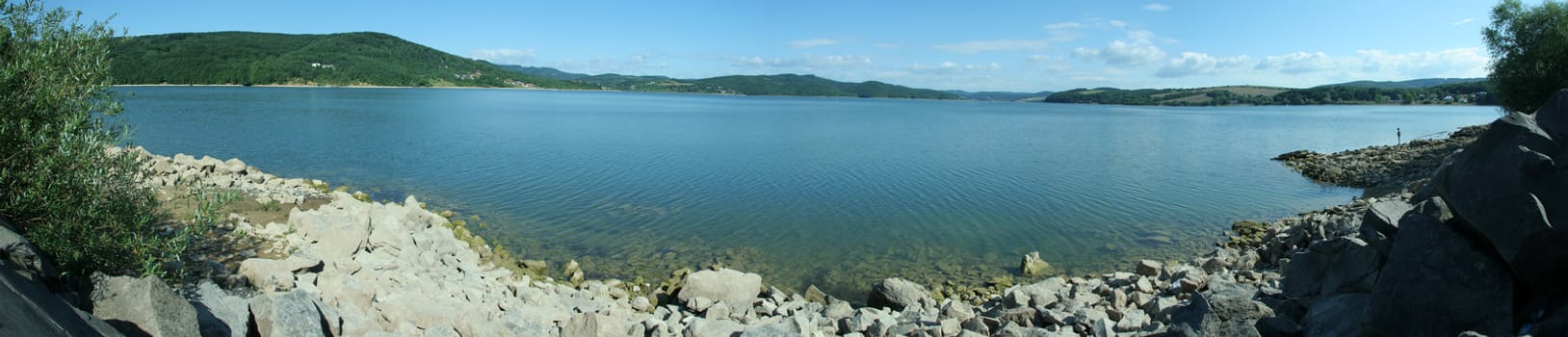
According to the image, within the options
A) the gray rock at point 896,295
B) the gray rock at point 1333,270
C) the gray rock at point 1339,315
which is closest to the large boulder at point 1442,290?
the gray rock at point 1339,315

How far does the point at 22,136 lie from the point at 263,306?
124 inches

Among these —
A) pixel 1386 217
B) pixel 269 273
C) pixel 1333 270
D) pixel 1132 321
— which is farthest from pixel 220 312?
pixel 1386 217

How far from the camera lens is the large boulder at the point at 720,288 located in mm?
13742

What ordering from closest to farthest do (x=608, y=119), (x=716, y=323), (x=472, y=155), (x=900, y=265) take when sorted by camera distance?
(x=716, y=323) < (x=900, y=265) < (x=472, y=155) < (x=608, y=119)

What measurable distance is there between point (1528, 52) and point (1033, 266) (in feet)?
138

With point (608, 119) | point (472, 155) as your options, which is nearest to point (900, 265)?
point (472, 155)

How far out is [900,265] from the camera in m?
17.8

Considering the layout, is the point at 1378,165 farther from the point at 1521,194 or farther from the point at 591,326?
the point at 591,326

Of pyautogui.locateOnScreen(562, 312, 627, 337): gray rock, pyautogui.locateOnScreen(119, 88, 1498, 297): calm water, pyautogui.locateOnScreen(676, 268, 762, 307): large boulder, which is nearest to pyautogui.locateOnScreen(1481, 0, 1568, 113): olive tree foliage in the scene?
pyautogui.locateOnScreen(119, 88, 1498, 297): calm water

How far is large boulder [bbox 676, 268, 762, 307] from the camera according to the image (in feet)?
45.1

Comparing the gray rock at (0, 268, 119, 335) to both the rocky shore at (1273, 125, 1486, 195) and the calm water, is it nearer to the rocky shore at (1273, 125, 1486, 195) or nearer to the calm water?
the calm water

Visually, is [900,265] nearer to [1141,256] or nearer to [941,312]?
[941,312]

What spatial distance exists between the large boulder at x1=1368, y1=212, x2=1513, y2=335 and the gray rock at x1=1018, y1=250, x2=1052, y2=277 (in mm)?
9762

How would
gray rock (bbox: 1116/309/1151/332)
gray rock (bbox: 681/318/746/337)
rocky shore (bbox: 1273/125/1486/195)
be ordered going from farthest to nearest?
rocky shore (bbox: 1273/125/1486/195)
gray rock (bbox: 681/318/746/337)
gray rock (bbox: 1116/309/1151/332)
